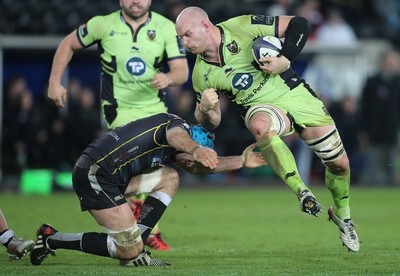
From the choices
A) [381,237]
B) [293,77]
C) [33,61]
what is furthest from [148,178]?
[33,61]

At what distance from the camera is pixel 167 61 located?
36.8 ft

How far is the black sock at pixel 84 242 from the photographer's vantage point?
28.8 ft

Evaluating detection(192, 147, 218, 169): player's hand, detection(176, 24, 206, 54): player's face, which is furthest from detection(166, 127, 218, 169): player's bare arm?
detection(176, 24, 206, 54): player's face

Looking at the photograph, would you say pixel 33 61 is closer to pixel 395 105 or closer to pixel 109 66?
pixel 395 105

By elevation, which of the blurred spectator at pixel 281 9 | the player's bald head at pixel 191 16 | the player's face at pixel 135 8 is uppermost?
the player's bald head at pixel 191 16

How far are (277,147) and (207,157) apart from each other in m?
0.88

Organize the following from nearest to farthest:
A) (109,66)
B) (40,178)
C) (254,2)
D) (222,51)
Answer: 1. (222,51)
2. (109,66)
3. (40,178)
4. (254,2)

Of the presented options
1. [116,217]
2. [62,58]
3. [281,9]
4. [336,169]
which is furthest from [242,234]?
[281,9]

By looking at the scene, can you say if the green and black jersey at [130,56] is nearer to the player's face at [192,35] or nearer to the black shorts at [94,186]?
the player's face at [192,35]

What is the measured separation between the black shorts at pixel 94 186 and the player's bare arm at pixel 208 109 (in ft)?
3.89

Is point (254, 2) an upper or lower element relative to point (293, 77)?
lower

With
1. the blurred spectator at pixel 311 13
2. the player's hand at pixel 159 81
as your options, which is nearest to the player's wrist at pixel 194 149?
the player's hand at pixel 159 81

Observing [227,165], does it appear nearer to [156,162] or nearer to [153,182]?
[156,162]

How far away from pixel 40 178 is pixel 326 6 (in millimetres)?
10090
